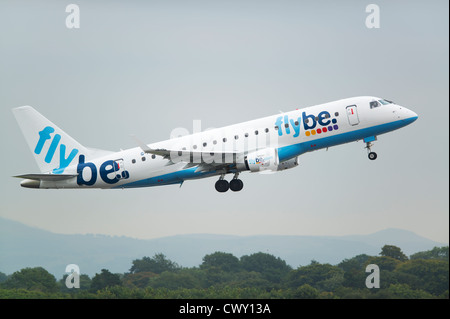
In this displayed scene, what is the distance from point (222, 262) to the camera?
94.2 metres

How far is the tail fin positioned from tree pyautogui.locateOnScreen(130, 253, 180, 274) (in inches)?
1405

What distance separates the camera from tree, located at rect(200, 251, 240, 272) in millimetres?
92438

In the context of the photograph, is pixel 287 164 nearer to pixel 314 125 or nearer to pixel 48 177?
pixel 314 125

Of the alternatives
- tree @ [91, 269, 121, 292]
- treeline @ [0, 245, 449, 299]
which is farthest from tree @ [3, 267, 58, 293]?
tree @ [91, 269, 121, 292]

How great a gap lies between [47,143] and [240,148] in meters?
17.1

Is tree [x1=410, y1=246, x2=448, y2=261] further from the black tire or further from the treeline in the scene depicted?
the black tire

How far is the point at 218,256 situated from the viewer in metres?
95.0

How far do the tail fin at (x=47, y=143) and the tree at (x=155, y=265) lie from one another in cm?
3568

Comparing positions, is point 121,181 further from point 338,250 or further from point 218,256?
point 338,250

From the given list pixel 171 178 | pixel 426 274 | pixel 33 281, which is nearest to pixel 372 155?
pixel 171 178

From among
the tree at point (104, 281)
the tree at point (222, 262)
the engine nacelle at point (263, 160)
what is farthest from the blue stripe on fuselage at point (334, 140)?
the tree at point (222, 262)
